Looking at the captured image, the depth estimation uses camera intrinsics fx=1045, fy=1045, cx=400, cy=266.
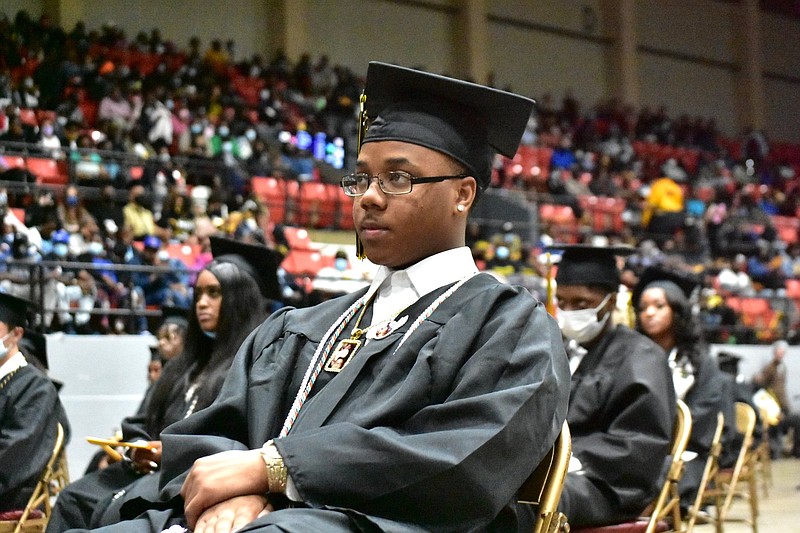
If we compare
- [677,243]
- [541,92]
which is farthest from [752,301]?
[541,92]

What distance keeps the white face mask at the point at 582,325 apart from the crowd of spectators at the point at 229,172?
5365mm

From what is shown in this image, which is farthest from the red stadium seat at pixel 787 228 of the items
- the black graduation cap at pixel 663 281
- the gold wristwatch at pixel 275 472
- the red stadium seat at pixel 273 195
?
the gold wristwatch at pixel 275 472

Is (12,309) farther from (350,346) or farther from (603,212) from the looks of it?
(603,212)

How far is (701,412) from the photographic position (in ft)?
17.9

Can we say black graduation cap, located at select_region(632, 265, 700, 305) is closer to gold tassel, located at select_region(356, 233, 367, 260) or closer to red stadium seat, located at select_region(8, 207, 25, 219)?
gold tassel, located at select_region(356, 233, 367, 260)

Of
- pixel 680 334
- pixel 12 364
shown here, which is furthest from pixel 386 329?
pixel 680 334

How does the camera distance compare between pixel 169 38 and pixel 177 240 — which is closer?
pixel 177 240

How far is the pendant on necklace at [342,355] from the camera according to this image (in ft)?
7.68

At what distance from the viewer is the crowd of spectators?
9938 millimetres

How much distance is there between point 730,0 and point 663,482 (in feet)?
78.1

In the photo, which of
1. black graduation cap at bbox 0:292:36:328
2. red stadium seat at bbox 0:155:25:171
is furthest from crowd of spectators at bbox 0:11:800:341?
black graduation cap at bbox 0:292:36:328

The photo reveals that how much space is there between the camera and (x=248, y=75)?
16938mm

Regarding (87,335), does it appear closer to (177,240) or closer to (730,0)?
(177,240)

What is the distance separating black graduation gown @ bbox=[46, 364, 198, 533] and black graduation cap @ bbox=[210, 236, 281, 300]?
0.58 meters
